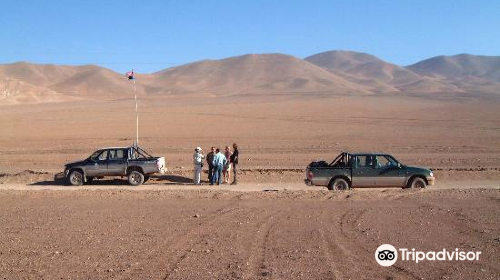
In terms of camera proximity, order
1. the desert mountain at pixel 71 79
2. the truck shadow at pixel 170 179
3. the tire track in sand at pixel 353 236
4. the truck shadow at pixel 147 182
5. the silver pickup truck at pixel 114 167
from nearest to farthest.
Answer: the tire track in sand at pixel 353 236
the silver pickup truck at pixel 114 167
the truck shadow at pixel 147 182
the truck shadow at pixel 170 179
the desert mountain at pixel 71 79

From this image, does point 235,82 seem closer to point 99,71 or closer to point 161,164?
point 99,71

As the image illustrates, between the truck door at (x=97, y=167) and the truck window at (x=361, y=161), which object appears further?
the truck door at (x=97, y=167)

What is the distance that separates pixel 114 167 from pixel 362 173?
8.57 m

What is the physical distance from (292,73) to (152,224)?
166854mm

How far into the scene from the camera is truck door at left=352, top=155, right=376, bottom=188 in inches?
619

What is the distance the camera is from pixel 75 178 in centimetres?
1859

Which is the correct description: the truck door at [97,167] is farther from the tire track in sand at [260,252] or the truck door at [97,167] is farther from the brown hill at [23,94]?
the brown hill at [23,94]

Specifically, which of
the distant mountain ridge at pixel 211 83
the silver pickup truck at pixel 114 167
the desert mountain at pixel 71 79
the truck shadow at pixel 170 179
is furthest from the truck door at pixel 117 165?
the desert mountain at pixel 71 79

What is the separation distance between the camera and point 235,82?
166m

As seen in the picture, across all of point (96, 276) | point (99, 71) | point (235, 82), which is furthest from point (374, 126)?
point (99, 71)

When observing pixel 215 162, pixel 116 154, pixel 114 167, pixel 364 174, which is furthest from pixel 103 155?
pixel 364 174

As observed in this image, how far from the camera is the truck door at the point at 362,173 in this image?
15.7m

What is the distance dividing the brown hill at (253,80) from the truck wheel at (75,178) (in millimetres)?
112859

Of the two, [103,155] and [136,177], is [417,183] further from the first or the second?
[103,155]
